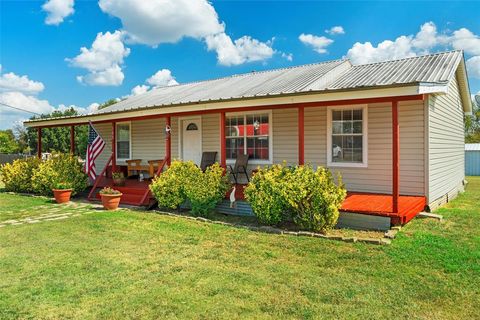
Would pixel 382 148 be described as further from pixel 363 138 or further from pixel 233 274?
pixel 233 274

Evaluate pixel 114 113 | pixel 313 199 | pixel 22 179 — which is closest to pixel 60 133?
pixel 22 179

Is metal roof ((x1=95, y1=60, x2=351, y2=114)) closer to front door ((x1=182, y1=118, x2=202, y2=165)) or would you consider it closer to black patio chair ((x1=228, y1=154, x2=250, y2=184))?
front door ((x1=182, y1=118, x2=202, y2=165))

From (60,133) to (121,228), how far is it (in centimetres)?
4474

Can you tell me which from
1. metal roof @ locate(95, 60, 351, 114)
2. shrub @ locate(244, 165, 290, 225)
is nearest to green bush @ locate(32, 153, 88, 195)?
metal roof @ locate(95, 60, 351, 114)

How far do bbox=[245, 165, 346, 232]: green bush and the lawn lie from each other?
0.54m

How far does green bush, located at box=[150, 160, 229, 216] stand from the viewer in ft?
26.2

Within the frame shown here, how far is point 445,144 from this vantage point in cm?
953

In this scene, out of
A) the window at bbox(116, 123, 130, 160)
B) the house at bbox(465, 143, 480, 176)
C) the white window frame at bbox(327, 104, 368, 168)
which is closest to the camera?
the white window frame at bbox(327, 104, 368, 168)

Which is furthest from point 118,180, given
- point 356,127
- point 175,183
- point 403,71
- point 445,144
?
point 445,144

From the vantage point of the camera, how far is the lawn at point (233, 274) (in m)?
3.28

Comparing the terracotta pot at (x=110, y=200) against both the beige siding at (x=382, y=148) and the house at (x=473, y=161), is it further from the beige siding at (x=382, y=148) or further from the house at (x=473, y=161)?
the house at (x=473, y=161)

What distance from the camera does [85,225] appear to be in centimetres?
708

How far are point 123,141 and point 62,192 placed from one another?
4067mm

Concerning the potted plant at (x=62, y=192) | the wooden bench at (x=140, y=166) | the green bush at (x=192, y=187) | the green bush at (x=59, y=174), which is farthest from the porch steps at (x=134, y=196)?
the green bush at (x=59, y=174)
